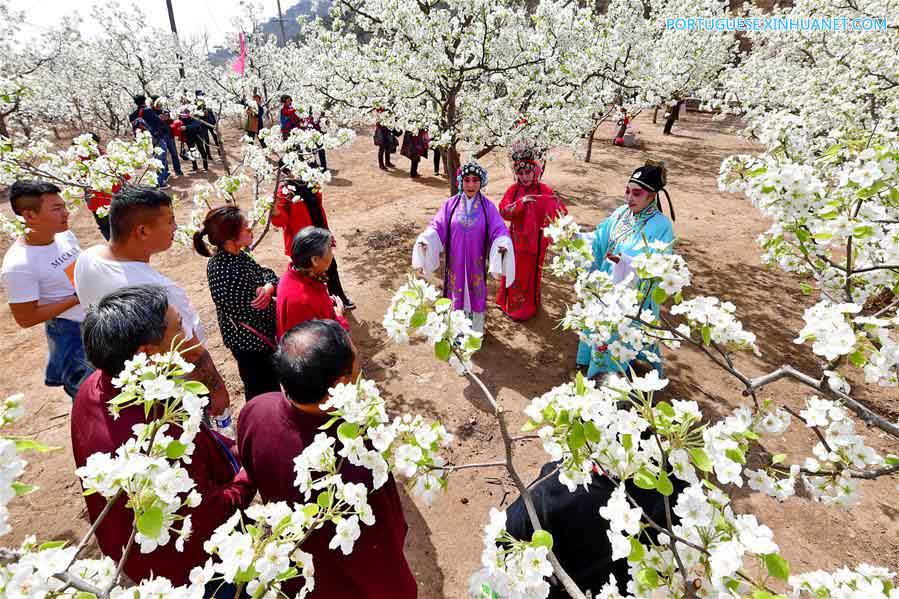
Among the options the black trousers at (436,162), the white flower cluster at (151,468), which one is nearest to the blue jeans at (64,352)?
the white flower cluster at (151,468)

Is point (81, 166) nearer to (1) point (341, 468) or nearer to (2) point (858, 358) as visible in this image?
(1) point (341, 468)

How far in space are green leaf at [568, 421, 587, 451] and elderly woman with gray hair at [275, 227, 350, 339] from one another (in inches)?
84.2

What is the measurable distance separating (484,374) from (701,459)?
3.60 m

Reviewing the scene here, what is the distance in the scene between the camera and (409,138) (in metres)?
11.4

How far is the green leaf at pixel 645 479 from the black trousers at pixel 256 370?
108 inches

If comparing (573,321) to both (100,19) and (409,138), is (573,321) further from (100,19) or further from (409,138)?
(100,19)

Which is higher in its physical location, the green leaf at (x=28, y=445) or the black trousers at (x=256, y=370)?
the green leaf at (x=28, y=445)

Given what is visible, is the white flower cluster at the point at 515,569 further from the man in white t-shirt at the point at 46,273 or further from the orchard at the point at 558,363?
the man in white t-shirt at the point at 46,273

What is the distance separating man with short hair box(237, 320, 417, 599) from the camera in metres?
1.63

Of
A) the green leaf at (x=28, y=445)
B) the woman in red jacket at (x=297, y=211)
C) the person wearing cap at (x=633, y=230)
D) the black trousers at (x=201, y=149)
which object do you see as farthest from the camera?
the black trousers at (x=201, y=149)

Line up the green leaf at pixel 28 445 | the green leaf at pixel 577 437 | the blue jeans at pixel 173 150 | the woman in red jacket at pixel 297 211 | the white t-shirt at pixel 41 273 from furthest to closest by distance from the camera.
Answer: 1. the blue jeans at pixel 173 150
2. the woman in red jacket at pixel 297 211
3. the white t-shirt at pixel 41 273
4. the green leaf at pixel 577 437
5. the green leaf at pixel 28 445

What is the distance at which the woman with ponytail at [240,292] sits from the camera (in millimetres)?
2900

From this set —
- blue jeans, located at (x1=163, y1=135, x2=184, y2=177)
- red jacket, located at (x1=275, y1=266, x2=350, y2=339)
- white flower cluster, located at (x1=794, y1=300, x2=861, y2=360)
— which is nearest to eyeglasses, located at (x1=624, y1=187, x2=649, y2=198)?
white flower cluster, located at (x1=794, y1=300, x2=861, y2=360)

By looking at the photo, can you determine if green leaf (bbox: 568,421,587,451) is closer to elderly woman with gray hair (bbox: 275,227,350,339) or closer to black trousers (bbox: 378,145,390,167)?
elderly woman with gray hair (bbox: 275,227,350,339)
